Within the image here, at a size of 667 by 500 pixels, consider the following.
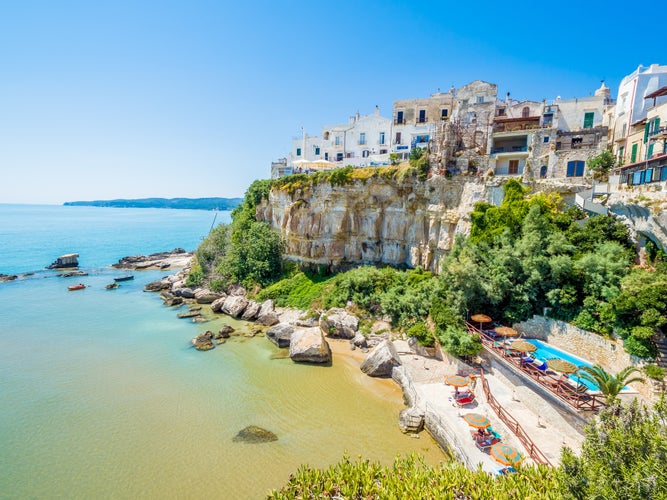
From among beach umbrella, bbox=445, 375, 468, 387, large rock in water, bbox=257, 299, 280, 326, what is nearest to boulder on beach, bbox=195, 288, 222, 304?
large rock in water, bbox=257, 299, 280, 326

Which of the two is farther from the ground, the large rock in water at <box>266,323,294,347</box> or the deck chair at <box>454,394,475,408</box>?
the deck chair at <box>454,394,475,408</box>

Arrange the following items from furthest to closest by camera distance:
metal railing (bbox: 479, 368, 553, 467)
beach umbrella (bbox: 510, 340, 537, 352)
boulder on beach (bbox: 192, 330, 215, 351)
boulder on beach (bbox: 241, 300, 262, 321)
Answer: boulder on beach (bbox: 241, 300, 262, 321) → boulder on beach (bbox: 192, 330, 215, 351) → beach umbrella (bbox: 510, 340, 537, 352) → metal railing (bbox: 479, 368, 553, 467)

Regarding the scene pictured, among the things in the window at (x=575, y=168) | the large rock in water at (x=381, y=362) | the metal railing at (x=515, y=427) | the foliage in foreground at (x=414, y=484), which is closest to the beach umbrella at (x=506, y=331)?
the metal railing at (x=515, y=427)

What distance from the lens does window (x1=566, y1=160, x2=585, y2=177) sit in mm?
26203

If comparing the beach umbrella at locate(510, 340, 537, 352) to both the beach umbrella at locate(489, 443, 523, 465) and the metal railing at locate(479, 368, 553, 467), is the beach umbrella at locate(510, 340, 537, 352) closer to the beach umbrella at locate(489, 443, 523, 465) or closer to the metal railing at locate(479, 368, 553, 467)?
the metal railing at locate(479, 368, 553, 467)

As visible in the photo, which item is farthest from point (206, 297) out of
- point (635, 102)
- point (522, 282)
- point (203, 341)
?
point (635, 102)

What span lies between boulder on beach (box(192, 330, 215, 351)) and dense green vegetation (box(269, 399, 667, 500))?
646 inches

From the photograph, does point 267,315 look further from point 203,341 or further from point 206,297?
point 206,297

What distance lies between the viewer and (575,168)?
2630cm

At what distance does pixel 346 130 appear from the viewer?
45.2 meters

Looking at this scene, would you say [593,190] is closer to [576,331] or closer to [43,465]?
[576,331]

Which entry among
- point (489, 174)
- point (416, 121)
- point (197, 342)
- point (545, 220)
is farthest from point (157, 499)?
point (416, 121)

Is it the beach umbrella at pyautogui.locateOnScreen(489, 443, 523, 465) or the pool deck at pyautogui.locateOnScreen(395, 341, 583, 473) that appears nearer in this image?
the beach umbrella at pyautogui.locateOnScreen(489, 443, 523, 465)

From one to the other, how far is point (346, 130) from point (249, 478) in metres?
41.1
